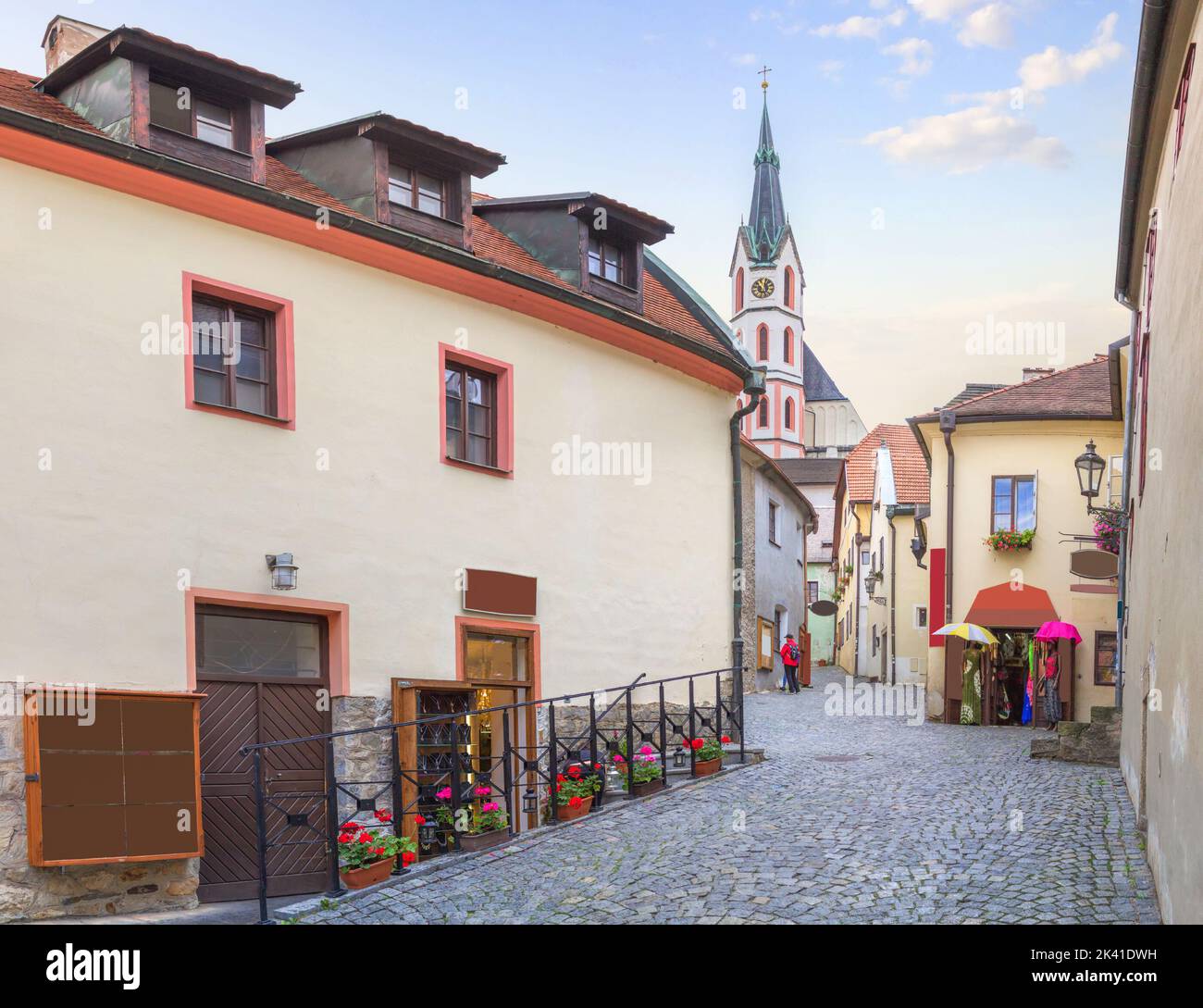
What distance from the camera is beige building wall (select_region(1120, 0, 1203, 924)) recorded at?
7414 millimetres

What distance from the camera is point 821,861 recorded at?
11.3 metres

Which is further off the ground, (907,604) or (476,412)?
(476,412)

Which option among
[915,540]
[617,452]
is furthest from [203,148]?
[915,540]

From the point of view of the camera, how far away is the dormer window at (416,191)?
15.4 m

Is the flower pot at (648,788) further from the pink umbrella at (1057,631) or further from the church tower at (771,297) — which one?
the church tower at (771,297)

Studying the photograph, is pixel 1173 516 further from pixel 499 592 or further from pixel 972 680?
pixel 972 680

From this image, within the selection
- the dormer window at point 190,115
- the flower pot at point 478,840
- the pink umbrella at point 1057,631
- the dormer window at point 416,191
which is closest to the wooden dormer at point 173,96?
the dormer window at point 190,115

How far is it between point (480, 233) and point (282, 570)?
243 inches

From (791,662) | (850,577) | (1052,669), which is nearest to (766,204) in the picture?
(850,577)

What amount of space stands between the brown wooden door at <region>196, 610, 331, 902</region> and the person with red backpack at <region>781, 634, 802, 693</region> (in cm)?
2141

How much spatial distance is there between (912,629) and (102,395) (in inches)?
1206

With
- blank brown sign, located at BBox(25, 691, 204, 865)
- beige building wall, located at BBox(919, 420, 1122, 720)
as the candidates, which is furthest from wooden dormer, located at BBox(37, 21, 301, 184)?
beige building wall, located at BBox(919, 420, 1122, 720)

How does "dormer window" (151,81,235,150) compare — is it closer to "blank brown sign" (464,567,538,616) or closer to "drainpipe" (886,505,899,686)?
"blank brown sign" (464,567,538,616)

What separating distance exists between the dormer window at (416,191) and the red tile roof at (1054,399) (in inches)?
605
